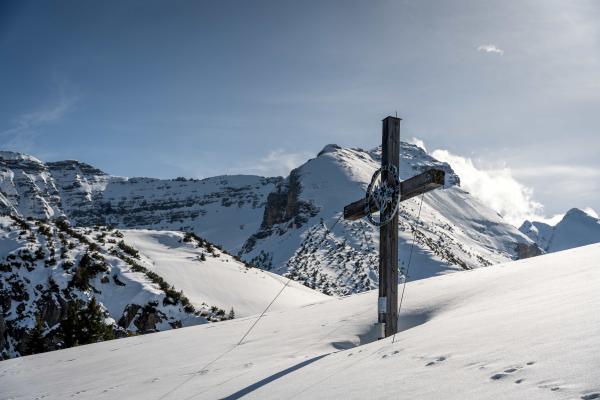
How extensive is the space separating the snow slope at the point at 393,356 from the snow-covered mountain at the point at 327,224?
1.93 metres

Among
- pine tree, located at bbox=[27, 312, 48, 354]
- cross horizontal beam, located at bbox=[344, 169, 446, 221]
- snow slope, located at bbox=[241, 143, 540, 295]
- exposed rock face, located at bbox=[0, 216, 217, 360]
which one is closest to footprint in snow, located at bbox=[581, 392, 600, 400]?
cross horizontal beam, located at bbox=[344, 169, 446, 221]

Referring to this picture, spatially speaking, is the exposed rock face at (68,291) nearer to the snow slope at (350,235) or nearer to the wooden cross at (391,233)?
the snow slope at (350,235)

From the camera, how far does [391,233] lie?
6984mm

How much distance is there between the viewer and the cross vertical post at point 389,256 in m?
6.58

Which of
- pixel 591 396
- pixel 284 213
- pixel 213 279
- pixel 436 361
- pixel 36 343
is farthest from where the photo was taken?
pixel 284 213

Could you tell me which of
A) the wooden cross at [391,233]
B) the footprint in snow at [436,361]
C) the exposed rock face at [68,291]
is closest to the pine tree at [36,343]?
the exposed rock face at [68,291]

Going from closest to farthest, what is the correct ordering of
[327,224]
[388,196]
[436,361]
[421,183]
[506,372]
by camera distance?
[506,372] → [436,361] → [421,183] → [388,196] → [327,224]

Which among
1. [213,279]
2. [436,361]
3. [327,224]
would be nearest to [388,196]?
[436,361]

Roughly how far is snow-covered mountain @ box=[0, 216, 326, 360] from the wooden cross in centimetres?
1140

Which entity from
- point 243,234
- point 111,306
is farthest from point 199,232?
point 111,306

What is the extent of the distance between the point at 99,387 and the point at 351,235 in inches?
2478

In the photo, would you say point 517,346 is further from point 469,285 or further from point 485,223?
point 485,223

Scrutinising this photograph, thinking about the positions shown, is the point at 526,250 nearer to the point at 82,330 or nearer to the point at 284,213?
the point at 284,213

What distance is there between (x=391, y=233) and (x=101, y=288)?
16165 millimetres
